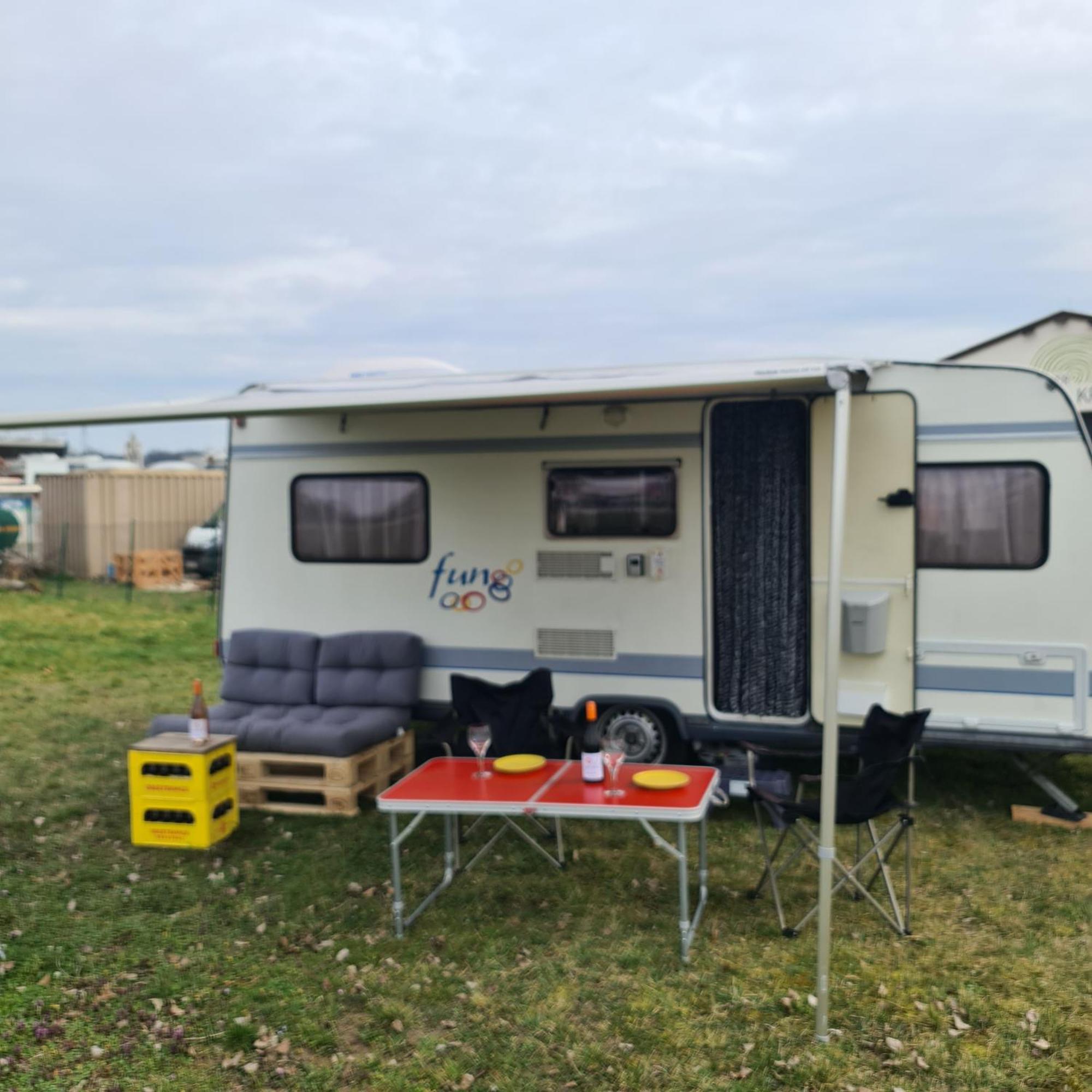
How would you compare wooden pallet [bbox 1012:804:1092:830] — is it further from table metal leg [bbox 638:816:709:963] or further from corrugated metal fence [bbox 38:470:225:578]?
corrugated metal fence [bbox 38:470:225:578]

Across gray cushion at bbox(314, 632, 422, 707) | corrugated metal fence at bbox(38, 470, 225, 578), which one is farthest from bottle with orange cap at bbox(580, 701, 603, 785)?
corrugated metal fence at bbox(38, 470, 225, 578)

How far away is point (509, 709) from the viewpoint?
5785 mm

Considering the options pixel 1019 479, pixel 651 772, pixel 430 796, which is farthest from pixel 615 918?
pixel 1019 479

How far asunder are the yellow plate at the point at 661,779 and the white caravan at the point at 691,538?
1.57 meters

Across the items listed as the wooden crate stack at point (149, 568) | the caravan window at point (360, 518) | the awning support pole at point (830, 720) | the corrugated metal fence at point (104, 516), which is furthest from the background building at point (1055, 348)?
the corrugated metal fence at point (104, 516)

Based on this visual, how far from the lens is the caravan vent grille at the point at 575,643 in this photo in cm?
630

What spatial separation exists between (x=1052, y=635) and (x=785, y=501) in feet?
4.97

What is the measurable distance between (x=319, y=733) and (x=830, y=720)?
3238mm

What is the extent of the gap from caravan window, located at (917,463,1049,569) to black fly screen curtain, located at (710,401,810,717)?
2.10 feet

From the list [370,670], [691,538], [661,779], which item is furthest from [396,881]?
[691,538]

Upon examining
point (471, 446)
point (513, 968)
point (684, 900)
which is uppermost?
point (471, 446)

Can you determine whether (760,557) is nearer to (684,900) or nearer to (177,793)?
(684,900)

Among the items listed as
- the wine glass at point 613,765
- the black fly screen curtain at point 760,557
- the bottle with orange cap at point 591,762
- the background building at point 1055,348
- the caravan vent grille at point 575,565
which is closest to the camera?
the wine glass at point 613,765

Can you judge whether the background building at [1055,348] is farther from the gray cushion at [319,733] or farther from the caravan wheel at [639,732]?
the gray cushion at [319,733]
